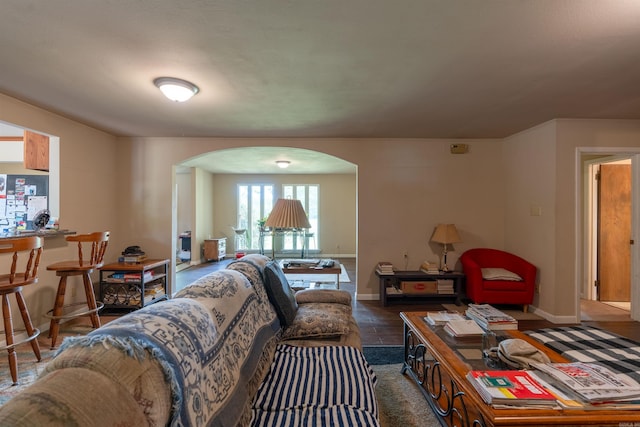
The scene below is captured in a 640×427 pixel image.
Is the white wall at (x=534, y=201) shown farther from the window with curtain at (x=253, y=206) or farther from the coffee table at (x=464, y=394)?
the window with curtain at (x=253, y=206)

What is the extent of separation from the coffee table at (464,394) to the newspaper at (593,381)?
0.18ft

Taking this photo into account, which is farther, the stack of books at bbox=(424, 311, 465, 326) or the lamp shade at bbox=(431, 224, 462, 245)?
the lamp shade at bbox=(431, 224, 462, 245)

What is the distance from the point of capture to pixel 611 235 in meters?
4.29

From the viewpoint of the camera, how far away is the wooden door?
427 cm

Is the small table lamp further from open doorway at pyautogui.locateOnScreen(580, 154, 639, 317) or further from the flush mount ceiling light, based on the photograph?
the flush mount ceiling light

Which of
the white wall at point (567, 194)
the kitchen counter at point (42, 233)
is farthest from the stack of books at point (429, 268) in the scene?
the kitchen counter at point (42, 233)

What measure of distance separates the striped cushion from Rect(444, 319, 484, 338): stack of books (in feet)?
2.27

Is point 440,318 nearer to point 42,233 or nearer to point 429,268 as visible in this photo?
Result: point 429,268

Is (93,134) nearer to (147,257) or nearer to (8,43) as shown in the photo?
(147,257)

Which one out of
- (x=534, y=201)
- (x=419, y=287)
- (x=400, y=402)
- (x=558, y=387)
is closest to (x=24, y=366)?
(x=400, y=402)

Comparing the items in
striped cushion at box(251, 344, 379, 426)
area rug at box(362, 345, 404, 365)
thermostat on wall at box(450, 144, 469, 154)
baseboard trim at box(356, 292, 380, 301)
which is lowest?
area rug at box(362, 345, 404, 365)

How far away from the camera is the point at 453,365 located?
1590 millimetres

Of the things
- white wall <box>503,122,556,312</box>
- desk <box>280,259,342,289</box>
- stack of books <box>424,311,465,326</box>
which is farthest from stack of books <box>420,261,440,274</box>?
stack of books <box>424,311,465,326</box>

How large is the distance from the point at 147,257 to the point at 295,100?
3.19 meters
